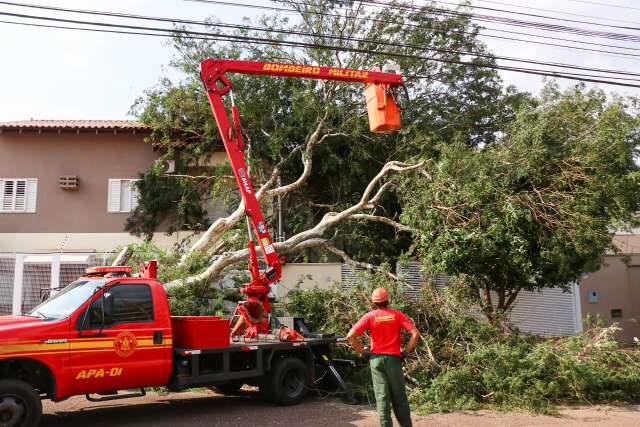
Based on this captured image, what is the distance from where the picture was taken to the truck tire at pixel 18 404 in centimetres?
665

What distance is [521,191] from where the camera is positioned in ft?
40.8

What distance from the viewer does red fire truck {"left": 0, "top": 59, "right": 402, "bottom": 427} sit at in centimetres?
699

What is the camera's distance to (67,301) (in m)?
7.76

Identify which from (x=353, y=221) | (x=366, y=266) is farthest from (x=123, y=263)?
(x=353, y=221)

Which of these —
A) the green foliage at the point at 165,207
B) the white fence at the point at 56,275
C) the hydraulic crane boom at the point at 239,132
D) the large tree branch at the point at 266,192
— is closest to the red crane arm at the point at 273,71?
the hydraulic crane boom at the point at 239,132

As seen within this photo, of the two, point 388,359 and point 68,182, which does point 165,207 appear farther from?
point 388,359

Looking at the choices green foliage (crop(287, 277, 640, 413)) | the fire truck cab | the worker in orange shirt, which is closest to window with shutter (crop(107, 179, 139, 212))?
green foliage (crop(287, 277, 640, 413))

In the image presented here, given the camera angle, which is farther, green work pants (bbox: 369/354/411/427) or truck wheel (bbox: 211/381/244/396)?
truck wheel (bbox: 211/381/244/396)

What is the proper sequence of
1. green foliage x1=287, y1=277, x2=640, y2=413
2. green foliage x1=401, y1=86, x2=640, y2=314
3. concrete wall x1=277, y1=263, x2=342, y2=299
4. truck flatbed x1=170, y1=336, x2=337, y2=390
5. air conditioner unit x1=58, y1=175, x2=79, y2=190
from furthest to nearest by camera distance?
air conditioner unit x1=58, y1=175, x2=79, y2=190 → concrete wall x1=277, y1=263, x2=342, y2=299 → green foliage x1=401, y1=86, x2=640, y2=314 → green foliage x1=287, y1=277, x2=640, y2=413 → truck flatbed x1=170, y1=336, x2=337, y2=390

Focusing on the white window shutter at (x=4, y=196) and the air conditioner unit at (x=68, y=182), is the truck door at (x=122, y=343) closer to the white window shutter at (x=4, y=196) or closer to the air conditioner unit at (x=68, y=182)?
the air conditioner unit at (x=68, y=182)

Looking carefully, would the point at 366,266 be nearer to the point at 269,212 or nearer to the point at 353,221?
the point at 353,221

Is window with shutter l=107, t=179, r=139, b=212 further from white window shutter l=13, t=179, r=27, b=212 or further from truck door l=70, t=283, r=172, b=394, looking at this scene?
truck door l=70, t=283, r=172, b=394

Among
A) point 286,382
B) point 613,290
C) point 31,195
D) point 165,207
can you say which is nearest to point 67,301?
point 286,382

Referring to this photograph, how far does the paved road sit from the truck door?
31.5 inches
